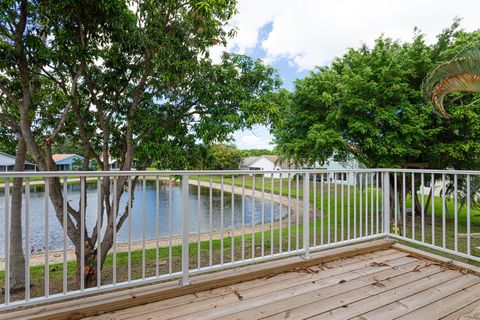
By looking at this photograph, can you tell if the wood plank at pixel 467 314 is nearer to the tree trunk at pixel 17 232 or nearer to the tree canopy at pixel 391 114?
the tree canopy at pixel 391 114

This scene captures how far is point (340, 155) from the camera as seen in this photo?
6.92 metres

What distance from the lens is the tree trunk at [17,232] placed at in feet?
13.2

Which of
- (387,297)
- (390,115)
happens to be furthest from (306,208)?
(390,115)

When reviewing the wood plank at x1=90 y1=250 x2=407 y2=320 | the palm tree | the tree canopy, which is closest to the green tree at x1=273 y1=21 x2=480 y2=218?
the tree canopy

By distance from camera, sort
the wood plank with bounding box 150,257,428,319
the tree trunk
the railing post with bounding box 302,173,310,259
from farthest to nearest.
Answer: the tree trunk → the railing post with bounding box 302,173,310,259 → the wood plank with bounding box 150,257,428,319

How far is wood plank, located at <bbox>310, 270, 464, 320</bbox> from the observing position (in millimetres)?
1819

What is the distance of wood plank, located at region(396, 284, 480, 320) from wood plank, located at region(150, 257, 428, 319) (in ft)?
1.50

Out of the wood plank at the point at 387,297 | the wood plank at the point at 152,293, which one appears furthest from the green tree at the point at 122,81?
the wood plank at the point at 387,297

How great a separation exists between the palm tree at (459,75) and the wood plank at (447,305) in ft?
7.00

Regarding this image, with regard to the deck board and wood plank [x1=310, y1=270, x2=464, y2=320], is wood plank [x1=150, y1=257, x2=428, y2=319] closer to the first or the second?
the deck board

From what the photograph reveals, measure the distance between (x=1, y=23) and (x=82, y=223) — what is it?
312 cm

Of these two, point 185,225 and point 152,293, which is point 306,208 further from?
point 152,293

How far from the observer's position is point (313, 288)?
2.19m

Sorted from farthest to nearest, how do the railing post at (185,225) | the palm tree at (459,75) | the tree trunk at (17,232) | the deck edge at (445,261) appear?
the tree trunk at (17,232)
the palm tree at (459,75)
the deck edge at (445,261)
the railing post at (185,225)
